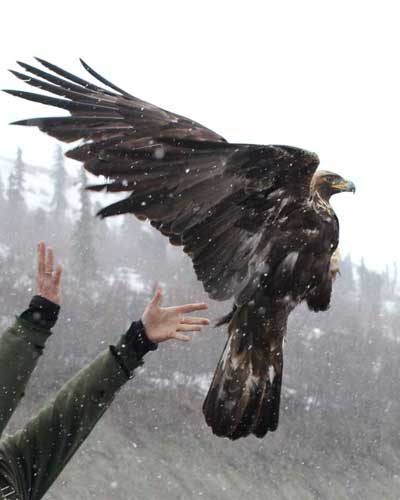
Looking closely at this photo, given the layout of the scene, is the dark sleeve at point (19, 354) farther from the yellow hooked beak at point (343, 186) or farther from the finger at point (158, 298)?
the yellow hooked beak at point (343, 186)

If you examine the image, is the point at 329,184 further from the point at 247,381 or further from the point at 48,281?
the point at 48,281

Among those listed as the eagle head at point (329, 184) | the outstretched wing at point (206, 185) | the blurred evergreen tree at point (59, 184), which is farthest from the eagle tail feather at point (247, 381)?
the blurred evergreen tree at point (59, 184)

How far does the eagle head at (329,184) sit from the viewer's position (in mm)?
3670

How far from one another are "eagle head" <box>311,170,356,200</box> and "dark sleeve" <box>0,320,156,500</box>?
1.92m

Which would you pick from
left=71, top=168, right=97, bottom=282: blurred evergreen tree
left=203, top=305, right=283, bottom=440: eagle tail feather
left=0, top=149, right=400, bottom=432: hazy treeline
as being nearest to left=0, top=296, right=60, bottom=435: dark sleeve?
left=203, top=305, right=283, bottom=440: eagle tail feather

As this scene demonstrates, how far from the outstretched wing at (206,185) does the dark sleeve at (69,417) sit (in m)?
0.72

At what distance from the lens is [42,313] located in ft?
7.20

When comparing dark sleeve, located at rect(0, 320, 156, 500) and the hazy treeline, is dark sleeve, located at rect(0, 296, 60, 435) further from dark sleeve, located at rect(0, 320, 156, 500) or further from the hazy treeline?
the hazy treeline

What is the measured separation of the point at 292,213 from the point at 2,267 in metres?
41.2

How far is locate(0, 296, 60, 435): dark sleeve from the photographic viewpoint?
2.02m

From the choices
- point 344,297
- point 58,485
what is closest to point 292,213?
point 58,485

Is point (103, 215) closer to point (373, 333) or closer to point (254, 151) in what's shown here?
point (254, 151)

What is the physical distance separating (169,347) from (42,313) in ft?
109

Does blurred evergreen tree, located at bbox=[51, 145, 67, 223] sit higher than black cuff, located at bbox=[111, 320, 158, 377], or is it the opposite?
black cuff, located at bbox=[111, 320, 158, 377]
